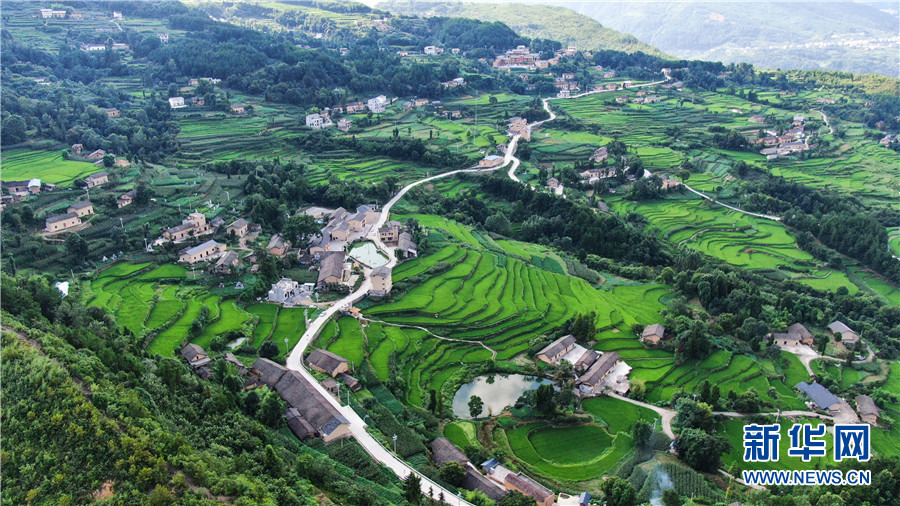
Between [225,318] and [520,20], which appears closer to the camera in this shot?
[225,318]

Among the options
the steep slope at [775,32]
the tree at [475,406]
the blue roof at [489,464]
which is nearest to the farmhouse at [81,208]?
the tree at [475,406]

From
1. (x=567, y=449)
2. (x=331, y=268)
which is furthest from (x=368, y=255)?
(x=567, y=449)

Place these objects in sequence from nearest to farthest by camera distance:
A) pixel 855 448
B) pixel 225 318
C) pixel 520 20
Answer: pixel 855 448, pixel 225 318, pixel 520 20

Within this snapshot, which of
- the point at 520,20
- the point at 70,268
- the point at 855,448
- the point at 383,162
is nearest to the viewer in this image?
the point at 855,448

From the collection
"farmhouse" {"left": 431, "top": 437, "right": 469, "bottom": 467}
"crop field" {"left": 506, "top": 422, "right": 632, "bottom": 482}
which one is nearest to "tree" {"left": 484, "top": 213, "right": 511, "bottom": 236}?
"crop field" {"left": 506, "top": 422, "right": 632, "bottom": 482}

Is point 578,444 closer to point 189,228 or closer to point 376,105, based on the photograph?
point 189,228

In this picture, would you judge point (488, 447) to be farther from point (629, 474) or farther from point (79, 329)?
point (79, 329)

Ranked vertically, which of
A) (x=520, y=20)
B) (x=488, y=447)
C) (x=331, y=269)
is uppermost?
(x=520, y=20)

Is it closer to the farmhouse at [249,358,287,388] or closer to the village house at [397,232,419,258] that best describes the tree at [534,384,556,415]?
the farmhouse at [249,358,287,388]

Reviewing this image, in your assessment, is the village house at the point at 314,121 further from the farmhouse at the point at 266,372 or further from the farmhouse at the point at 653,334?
the farmhouse at the point at 653,334

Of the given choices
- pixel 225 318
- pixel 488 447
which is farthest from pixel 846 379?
pixel 225 318
